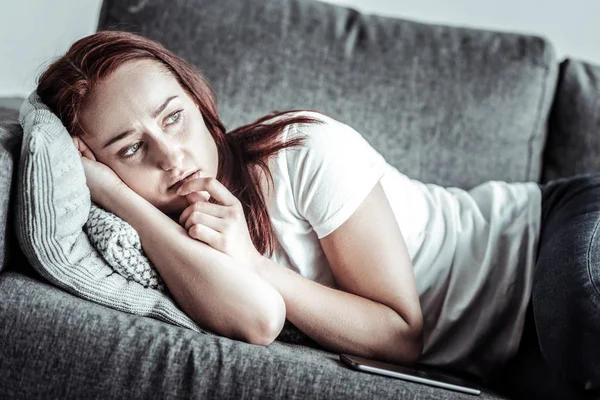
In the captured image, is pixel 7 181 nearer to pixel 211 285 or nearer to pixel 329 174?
pixel 211 285

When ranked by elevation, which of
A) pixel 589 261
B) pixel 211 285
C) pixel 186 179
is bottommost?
pixel 211 285

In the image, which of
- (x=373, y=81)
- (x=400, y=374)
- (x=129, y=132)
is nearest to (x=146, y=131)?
(x=129, y=132)

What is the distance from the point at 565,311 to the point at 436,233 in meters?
0.42

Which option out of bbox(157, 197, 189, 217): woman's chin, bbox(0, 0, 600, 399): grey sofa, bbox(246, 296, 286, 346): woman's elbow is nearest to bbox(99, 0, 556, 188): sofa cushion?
bbox(0, 0, 600, 399): grey sofa

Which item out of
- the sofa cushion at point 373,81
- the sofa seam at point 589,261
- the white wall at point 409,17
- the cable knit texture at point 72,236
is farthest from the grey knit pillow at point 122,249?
the white wall at point 409,17

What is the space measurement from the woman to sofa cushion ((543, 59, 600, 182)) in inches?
15.3

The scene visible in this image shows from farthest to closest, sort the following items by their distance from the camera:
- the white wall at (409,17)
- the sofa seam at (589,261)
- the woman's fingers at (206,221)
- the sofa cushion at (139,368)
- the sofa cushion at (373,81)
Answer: the white wall at (409,17), the sofa cushion at (373,81), the woman's fingers at (206,221), the sofa seam at (589,261), the sofa cushion at (139,368)

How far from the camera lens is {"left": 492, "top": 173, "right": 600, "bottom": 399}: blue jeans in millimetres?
1034

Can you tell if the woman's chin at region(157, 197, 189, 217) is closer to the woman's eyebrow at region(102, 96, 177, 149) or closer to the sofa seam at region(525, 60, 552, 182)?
the woman's eyebrow at region(102, 96, 177, 149)

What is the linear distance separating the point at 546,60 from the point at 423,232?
0.65 m

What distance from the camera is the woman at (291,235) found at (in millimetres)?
1146

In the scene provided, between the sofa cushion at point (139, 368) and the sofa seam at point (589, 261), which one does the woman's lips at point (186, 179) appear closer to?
the sofa cushion at point (139, 368)

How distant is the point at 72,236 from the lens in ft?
3.77

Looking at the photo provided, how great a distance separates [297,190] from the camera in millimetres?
1283
